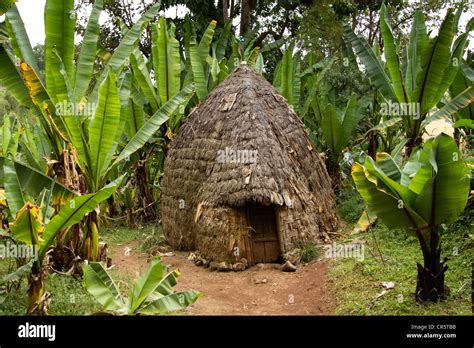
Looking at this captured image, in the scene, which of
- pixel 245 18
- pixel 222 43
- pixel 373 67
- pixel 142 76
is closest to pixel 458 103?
pixel 373 67

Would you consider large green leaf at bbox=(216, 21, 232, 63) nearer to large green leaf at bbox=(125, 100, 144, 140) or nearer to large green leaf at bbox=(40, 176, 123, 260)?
large green leaf at bbox=(125, 100, 144, 140)

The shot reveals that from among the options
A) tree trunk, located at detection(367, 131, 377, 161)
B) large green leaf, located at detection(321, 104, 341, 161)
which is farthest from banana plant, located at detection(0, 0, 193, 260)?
tree trunk, located at detection(367, 131, 377, 161)

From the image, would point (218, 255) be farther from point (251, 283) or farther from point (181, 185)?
Answer: point (181, 185)

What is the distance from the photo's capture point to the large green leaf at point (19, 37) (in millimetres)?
5840

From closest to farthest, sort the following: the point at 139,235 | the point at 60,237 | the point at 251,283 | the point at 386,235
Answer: the point at 60,237 → the point at 251,283 → the point at 386,235 → the point at 139,235

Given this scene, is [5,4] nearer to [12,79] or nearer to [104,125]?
[12,79]

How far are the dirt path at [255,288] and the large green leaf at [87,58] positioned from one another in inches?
111

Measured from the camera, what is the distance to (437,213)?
4348mm

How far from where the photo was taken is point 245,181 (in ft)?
25.5

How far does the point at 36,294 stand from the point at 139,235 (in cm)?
610

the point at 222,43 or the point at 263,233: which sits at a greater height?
the point at 222,43

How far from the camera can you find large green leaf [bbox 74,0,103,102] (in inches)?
239

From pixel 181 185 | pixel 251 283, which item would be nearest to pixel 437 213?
pixel 251 283

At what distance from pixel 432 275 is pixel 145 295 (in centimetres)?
267
